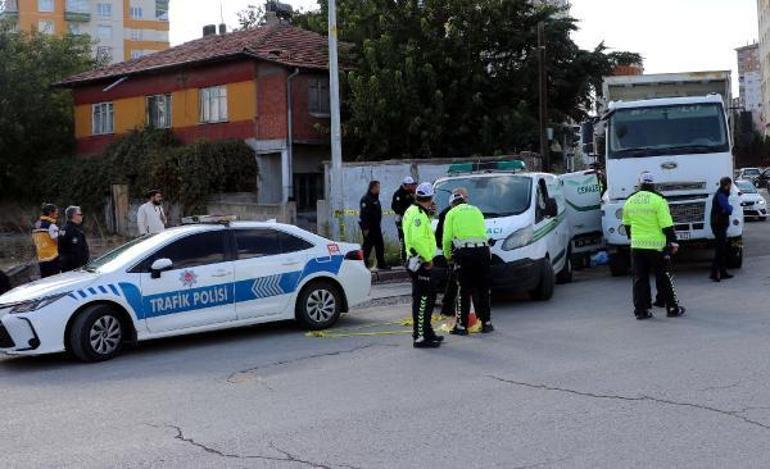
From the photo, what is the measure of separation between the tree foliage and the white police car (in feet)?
57.0

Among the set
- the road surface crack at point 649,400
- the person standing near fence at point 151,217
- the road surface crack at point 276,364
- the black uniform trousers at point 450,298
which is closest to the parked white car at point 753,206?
the black uniform trousers at point 450,298

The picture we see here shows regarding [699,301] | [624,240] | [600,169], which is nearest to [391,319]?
[699,301]

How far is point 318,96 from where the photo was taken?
102 ft

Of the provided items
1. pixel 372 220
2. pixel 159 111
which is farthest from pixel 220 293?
pixel 159 111

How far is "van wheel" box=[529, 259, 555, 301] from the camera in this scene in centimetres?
1238

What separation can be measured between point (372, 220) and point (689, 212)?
5.58 meters

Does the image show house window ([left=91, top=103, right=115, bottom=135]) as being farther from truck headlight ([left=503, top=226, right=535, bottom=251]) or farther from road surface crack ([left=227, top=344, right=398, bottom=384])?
road surface crack ([left=227, top=344, right=398, bottom=384])

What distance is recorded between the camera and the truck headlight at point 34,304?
352 inches

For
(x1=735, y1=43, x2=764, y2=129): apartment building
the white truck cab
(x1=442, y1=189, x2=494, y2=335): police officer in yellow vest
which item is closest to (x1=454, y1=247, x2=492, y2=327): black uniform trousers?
(x1=442, y1=189, x2=494, y2=335): police officer in yellow vest

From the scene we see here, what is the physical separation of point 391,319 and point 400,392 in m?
→ 4.32

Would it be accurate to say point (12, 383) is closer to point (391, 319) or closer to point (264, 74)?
point (391, 319)

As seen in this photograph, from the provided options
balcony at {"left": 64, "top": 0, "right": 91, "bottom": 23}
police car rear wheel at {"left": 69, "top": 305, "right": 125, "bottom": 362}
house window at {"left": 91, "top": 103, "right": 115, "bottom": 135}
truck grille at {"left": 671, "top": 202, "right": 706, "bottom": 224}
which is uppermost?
balcony at {"left": 64, "top": 0, "right": 91, "bottom": 23}

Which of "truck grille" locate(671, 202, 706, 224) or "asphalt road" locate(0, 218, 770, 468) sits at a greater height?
"truck grille" locate(671, 202, 706, 224)

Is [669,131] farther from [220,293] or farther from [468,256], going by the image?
[220,293]
